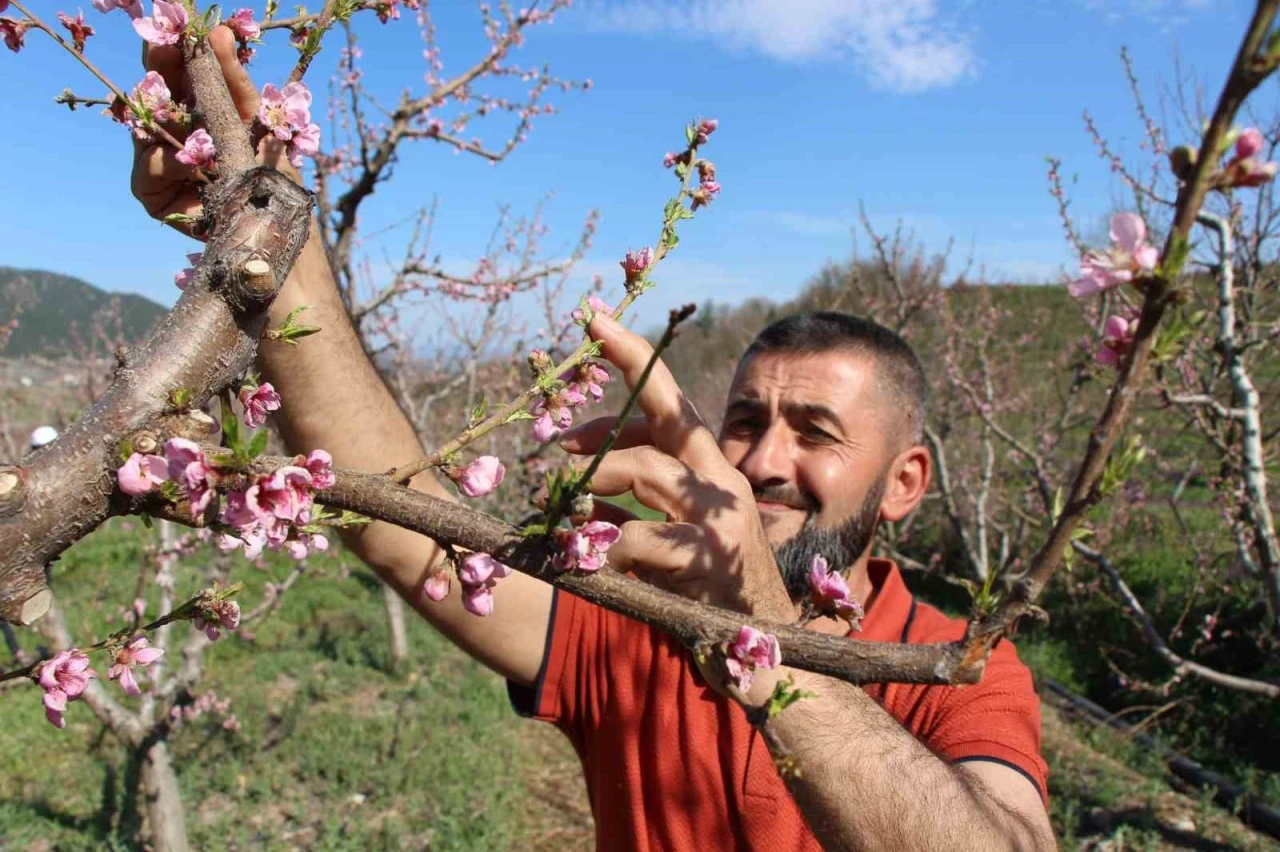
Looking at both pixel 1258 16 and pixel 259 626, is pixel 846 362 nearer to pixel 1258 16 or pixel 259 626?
pixel 1258 16

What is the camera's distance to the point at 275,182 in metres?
1.05

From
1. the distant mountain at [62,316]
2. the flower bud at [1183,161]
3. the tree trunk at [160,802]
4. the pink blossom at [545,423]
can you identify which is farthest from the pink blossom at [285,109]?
the distant mountain at [62,316]

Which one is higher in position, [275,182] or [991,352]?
[991,352]

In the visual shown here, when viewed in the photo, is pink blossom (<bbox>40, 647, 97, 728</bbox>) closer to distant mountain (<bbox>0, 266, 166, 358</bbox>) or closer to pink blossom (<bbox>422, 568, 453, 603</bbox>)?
pink blossom (<bbox>422, 568, 453, 603</bbox>)

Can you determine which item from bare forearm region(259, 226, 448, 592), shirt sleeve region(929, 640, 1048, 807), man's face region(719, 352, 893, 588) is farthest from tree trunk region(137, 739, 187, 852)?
shirt sleeve region(929, 640, 1048, 807)

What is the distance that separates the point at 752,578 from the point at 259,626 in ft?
29.8

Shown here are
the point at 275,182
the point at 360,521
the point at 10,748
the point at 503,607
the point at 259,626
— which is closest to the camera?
the point at 360,521

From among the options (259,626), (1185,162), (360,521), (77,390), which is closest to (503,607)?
(360,521)

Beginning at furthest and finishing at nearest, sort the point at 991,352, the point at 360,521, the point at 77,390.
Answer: the point at 991,352, the point at 77,390, the point at 360,521

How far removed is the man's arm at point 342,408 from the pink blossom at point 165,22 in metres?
0.06

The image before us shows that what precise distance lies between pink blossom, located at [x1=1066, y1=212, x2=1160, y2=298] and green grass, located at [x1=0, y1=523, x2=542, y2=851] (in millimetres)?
5554

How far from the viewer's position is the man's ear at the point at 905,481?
2.94 m

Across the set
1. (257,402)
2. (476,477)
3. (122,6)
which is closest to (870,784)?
(476,477)

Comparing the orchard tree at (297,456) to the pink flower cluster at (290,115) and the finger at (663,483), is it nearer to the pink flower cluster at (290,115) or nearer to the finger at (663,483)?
the pink flower cluster at (290,115)
